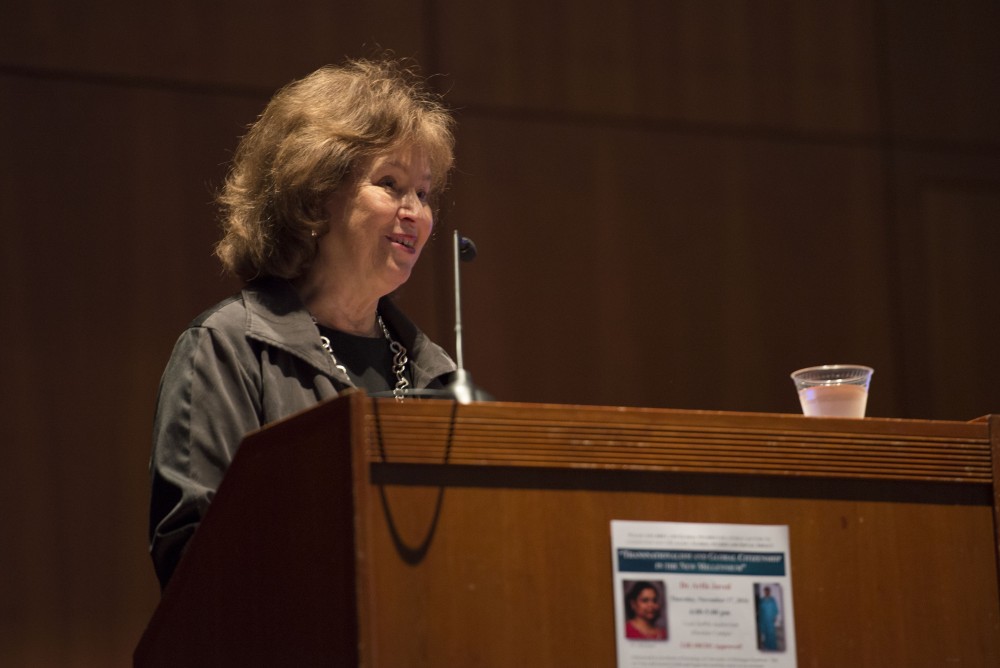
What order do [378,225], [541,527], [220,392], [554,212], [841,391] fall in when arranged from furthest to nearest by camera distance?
[554,212]
[378,225]
[220,392]
[841,391]
[541,527]

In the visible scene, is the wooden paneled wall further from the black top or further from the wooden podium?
the wooden podium

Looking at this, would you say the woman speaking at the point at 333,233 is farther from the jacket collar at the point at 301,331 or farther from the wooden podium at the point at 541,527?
the wooden podium at the point at 541,527

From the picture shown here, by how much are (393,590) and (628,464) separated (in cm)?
31

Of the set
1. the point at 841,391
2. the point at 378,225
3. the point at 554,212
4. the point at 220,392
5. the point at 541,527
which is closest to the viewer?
the point at 541,527

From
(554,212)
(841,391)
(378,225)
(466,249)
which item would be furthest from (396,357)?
(554,212)

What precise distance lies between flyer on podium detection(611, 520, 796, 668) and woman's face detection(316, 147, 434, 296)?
1.01m

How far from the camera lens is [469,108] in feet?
13.2

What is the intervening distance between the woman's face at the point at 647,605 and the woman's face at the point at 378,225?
104 cm

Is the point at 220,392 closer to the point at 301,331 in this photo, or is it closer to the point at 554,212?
the point at 301,331

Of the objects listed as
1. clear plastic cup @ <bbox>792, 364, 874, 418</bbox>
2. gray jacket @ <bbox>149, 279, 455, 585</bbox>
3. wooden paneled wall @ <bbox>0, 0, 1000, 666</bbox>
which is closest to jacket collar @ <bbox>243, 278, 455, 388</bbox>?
gray jacket @ <bbox>149, 279, 455, 585</bbox>

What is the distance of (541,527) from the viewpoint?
5.27 ft

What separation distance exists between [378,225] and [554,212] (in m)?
1.56

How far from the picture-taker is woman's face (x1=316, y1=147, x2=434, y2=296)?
2555 mm

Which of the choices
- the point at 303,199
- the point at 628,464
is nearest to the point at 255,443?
the point at 628,464
